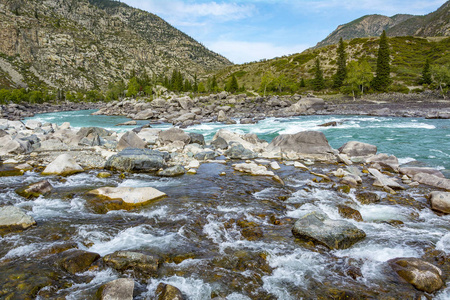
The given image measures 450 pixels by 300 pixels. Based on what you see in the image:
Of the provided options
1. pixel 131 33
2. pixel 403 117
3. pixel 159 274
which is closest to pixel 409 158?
pixel 159 274

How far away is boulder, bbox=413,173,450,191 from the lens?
9844 millimetres

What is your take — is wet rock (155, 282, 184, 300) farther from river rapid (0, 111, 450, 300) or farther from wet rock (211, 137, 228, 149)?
wet rock (211, 137, 228, 149)

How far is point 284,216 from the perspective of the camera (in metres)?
7.71

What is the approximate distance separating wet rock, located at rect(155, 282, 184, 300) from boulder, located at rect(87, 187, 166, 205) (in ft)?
14.4

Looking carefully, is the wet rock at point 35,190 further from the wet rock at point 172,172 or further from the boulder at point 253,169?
the boulder at point 253,169

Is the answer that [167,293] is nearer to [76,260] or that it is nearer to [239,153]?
[76,260]

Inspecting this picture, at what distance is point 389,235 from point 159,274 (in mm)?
6017

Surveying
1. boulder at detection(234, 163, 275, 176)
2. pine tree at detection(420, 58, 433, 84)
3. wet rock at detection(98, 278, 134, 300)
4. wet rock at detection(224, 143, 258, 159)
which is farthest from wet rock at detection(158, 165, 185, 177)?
pine tree at detection(420, 58, 433, 84)

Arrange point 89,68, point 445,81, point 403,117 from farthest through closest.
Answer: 1. point 89,68
2. point 445,81
3. point 403,117

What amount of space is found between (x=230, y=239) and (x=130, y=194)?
4288mm

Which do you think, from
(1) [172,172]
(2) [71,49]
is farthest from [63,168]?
(2) [71,49]

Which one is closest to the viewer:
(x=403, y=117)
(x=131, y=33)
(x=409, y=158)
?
(x=409, y=158)

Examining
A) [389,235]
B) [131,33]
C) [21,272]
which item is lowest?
[389,235]

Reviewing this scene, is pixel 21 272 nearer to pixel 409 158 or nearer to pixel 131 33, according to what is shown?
pixel 409 158
